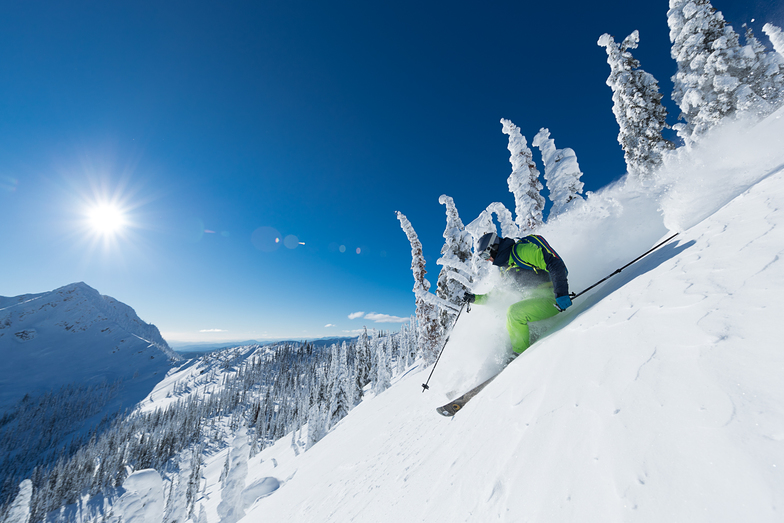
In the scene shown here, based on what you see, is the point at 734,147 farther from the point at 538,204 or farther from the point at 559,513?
the point at 538,204

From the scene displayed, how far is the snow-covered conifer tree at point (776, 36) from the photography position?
12.2 meters

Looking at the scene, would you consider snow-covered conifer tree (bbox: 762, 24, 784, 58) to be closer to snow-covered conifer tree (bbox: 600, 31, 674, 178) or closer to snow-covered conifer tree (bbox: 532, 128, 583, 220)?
snow-covered conifer tree (bbox: 600, 31, 674, 178)

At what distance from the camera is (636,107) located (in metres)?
14.4

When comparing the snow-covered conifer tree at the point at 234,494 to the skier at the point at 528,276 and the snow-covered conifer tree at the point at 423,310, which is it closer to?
the snow-covered conifer tree at the point at 423,310

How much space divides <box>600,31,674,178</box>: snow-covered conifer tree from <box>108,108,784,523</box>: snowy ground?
477 inches

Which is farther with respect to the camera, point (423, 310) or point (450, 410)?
point (423, 310)

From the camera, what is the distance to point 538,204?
1406 centimetres

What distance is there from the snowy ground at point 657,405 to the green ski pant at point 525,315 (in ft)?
1.34

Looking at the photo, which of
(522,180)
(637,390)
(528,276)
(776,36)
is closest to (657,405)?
(637,390)

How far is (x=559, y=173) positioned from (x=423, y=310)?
36.3ft

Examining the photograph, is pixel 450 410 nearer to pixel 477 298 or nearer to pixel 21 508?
pixel 477 298

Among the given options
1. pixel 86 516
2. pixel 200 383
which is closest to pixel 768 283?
pixel 86 516

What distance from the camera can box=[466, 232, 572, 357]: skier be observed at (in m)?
4.28

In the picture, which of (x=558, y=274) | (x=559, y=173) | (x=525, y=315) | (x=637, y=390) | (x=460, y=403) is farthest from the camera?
(x=559, y=173)
